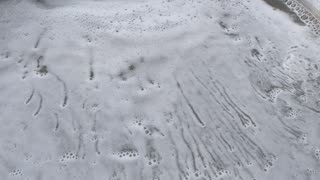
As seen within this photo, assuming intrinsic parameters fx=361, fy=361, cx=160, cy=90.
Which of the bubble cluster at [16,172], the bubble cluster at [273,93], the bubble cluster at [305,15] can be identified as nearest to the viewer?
the bubble cluster at [16,172]

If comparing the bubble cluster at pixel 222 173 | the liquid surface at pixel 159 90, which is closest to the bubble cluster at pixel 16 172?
the liquid surface at pixel 159 90

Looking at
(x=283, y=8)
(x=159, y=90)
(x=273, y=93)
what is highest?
(x=283, y=8)

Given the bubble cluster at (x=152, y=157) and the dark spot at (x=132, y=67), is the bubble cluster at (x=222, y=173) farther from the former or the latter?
the dark spot at (x=132, y=67)

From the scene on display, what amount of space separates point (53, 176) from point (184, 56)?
38.4 inches

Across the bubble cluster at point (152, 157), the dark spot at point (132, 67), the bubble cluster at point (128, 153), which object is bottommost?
the bubble cluster at point (128, 153)

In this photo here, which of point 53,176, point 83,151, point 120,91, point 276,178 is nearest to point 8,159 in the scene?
point 53,176

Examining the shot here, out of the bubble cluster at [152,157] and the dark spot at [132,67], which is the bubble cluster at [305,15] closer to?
the dark spot at [132,67]

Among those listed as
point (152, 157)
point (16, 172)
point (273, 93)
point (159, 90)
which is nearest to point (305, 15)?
point (273, 93)

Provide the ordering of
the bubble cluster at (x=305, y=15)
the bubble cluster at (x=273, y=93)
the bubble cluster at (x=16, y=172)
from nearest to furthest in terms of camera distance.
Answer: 1. the bubble cluster at (x=16, y=172)
2. the bubble cluster at (x=273, y=93)
3. the bubble cluster at (x=305, y=15)

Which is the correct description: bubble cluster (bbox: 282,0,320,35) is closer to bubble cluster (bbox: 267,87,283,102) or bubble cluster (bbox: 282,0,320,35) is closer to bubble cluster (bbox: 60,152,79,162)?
bubble cluster (bbox: 267,87,283,102)

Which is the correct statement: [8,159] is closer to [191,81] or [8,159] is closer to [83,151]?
[83,151]

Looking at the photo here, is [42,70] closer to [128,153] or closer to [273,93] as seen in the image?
[128,153]

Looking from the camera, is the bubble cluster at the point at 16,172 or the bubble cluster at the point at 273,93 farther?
the bubble cluster at the point at 273,93

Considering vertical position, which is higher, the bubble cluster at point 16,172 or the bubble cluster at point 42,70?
the bubble cluster at point 42,70
